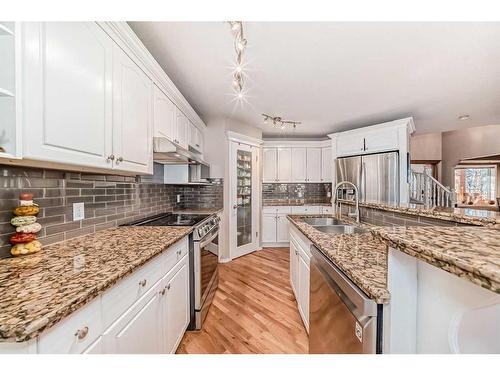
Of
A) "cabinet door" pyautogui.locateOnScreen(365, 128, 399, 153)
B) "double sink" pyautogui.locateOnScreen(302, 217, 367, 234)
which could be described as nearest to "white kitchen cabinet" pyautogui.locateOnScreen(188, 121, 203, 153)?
"double sink" pyautogui.locateOnScreen(302, 217, 367, 234)

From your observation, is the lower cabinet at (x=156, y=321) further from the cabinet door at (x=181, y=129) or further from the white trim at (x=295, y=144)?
the white trim at (x=295, y=144)

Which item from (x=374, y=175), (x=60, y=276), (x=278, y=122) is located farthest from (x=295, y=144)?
(x=60, y=276)

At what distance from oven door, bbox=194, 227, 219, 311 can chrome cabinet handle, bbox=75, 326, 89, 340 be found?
1128 mm

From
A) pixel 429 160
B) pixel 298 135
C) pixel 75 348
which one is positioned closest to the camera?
pixel 75 348

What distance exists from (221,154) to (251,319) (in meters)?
2.41

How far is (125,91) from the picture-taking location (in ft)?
4.54

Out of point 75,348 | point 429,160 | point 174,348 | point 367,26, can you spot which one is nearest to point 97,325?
point 75,348

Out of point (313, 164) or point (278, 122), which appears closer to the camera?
point (278, 122)

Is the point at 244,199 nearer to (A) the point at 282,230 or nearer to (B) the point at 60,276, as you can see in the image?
(A) the point at 282,230

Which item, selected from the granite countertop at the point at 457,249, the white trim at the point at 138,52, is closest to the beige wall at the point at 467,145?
the granite countertop at the point at 457,249

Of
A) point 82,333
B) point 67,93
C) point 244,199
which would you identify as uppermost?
point 67,93

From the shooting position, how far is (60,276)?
2.62 feet
